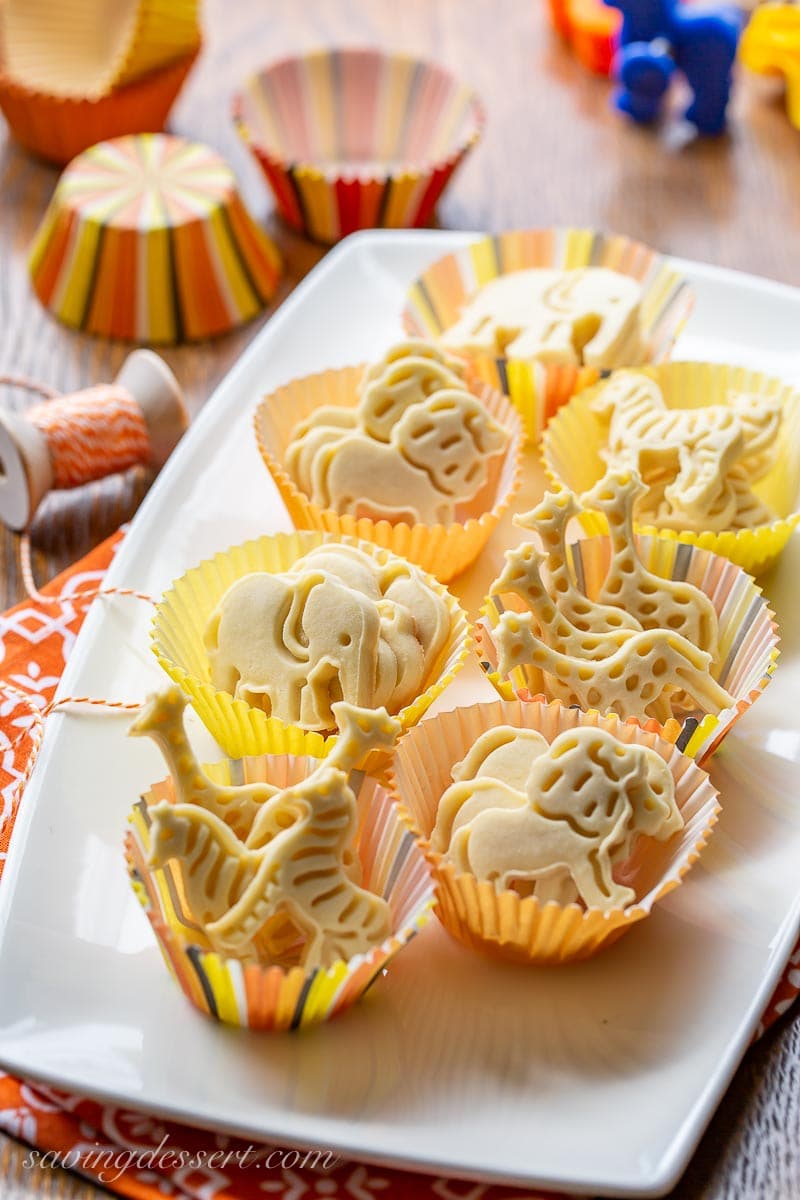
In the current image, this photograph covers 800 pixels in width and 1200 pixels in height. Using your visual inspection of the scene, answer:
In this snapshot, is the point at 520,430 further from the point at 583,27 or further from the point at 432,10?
the point at 432,10

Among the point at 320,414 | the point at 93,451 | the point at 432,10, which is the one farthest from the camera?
the point at 432,10

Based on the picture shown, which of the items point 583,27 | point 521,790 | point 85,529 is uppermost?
point 583,27

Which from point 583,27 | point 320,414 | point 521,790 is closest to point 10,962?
point 521,790

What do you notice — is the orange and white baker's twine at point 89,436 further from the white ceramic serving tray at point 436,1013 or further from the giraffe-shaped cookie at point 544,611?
the giraffe-shaped cookie at point 544,611

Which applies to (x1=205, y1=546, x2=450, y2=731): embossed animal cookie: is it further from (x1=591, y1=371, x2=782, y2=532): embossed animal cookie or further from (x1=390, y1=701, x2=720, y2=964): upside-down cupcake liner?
(x1=591, y1=371, x2=782, y2=532): embossed animal cookie

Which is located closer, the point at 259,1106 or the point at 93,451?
the point at 259,1106

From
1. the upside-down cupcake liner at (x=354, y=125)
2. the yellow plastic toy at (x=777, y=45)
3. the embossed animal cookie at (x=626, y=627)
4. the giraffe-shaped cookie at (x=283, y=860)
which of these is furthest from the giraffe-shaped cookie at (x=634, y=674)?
the yellow plastic toy at (x=777, y=45)
